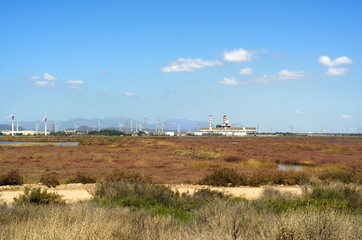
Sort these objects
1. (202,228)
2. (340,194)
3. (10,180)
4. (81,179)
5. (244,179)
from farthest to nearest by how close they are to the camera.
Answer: (81,179)
(244,179)
(10,180)
(340,194)
(202,228)

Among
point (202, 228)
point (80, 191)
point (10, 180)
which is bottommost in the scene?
point (80, 191)

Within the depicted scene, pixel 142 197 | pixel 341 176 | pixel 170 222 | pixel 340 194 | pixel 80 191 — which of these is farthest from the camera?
pixel 341 176

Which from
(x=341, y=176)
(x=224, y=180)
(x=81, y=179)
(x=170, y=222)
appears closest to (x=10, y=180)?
(x=81, y=179)

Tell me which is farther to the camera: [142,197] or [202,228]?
[142,197]

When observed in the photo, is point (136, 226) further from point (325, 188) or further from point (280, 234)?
point (325, 188)

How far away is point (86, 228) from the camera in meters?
6.35

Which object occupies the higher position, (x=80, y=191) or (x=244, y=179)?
(x=244, y=179)

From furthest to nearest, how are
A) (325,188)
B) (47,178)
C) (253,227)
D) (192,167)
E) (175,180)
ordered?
(192,167) < (175,180) < (47,178) < (325,188) < (253,227)

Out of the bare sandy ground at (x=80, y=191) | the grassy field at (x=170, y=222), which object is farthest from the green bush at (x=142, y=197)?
the bare sandy ground at (x=80, y=191)

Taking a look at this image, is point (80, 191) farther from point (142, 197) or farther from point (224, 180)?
point (224, 180)

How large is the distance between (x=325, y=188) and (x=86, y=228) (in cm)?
1154

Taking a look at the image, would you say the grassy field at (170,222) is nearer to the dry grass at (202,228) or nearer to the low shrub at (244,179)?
the dry grass at (202,228)

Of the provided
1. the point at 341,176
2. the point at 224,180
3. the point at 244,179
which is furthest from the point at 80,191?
the point at 341,176

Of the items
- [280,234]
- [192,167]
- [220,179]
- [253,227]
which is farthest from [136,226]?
[192,167]
